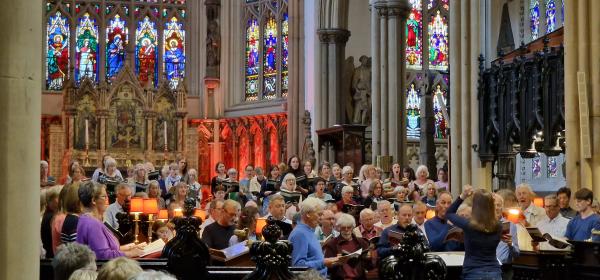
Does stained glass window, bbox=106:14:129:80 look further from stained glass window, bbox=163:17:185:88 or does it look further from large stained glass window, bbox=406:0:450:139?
large stained glass window, bbox=406:0:450:139

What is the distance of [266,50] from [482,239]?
20917mm

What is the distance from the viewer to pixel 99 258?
6449mm

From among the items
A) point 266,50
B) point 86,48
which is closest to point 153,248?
point 266,50

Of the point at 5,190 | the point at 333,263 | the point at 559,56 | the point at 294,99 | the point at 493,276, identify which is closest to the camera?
the point at 5,190

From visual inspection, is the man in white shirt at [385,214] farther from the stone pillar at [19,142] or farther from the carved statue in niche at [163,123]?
the carved statue in niche at [163,123]

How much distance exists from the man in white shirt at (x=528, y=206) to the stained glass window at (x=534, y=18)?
45.8 ft

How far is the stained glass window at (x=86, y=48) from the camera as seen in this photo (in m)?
28.2

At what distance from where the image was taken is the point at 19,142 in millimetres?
4766

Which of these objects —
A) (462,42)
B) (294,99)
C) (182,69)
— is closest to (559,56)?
(462,42)

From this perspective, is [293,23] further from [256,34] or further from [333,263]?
[333,263]

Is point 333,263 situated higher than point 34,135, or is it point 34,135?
point 34,135

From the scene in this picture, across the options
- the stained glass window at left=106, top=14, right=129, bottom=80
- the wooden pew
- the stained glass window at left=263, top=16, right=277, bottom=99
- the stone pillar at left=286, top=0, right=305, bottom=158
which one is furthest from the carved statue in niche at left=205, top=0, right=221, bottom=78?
the wooden pew

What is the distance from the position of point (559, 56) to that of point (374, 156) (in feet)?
23.2

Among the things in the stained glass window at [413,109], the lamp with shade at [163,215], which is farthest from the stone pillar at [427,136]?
the lamp with shade at [163,215]
